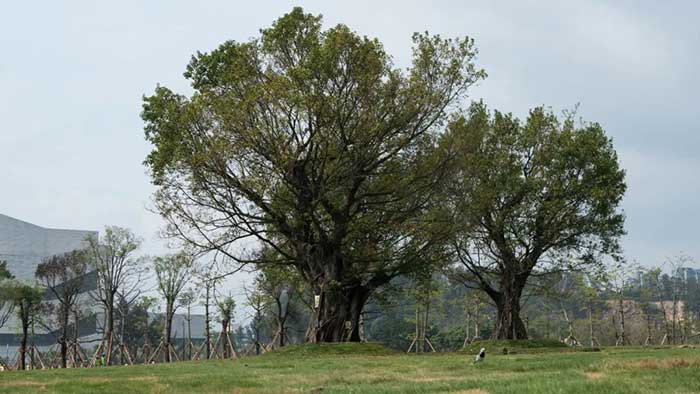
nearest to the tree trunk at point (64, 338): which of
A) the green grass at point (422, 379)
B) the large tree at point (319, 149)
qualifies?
the large tree at point (319, 149)

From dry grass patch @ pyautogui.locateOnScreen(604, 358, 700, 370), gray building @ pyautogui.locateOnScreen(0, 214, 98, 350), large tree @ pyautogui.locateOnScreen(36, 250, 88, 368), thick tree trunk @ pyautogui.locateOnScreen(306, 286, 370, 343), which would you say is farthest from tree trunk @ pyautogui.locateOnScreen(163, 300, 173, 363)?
gray building @ pyautogui.locateOnScreen(0, 214, 98, 350)

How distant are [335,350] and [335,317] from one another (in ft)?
15.2

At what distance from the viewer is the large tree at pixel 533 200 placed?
3484cm

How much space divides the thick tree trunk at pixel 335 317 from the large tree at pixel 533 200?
530 cm

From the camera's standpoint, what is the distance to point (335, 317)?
102ft

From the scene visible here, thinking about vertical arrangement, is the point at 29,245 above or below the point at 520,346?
above

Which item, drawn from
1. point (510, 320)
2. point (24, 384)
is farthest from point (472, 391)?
point (510, 320)

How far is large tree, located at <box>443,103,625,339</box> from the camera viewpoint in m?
34.8

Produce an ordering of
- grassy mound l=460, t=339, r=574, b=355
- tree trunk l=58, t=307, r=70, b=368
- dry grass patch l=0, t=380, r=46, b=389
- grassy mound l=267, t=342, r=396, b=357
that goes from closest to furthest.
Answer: dry grass patch l=0, t=380, r=46, b=389 → grassy mound l=267, t=342, r=396, b=357 → grassy mound l=460, t=339, r=574, b=355 → tree trunk l=58, t=307, r=70, b=368

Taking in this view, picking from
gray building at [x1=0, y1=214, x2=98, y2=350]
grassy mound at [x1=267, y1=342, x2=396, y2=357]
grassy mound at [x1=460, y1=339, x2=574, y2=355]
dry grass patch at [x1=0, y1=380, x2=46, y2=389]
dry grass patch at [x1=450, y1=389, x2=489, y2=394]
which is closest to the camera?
dry grass patch at [x1=450, y1=389, x2=489, y2=394]

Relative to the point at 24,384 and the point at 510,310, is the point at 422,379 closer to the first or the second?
the point at 24,384

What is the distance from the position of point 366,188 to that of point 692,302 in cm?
6213

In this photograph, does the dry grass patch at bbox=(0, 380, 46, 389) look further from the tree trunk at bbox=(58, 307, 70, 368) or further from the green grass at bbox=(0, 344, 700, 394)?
the tree trunk at bbox=(58, 307, 70, 368)

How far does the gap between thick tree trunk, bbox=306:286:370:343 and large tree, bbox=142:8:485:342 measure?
5 centimetres
